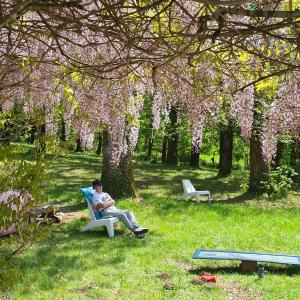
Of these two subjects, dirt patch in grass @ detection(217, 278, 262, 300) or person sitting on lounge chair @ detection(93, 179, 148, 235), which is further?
person sitting on lounge chair @ detection(93, 179, 148, 235)

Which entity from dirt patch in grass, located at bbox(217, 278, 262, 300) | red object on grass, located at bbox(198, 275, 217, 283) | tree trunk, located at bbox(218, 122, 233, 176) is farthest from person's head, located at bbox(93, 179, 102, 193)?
tree trunk, located at bbox(218, 122, 233, 176)

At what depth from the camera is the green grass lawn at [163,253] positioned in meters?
5.45

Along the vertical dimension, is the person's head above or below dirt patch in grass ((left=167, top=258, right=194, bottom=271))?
Answer: above

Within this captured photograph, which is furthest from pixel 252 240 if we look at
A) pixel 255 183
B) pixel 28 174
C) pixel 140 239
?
pixel 28 174

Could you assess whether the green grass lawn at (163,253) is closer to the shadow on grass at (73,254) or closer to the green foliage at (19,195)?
the shadow on grass at (73,254)

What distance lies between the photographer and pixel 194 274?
6121 millimetres

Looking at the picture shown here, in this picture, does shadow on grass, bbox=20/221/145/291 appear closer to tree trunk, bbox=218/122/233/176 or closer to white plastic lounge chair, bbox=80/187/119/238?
white plastic lounge chair, bbox=80/187/119/238

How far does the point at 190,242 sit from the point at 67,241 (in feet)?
5.85

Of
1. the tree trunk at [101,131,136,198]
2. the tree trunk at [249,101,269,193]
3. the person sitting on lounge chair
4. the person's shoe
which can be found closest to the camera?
the person's shoe

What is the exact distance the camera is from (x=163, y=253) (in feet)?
22.9

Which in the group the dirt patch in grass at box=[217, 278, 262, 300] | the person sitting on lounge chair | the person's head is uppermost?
the person's head

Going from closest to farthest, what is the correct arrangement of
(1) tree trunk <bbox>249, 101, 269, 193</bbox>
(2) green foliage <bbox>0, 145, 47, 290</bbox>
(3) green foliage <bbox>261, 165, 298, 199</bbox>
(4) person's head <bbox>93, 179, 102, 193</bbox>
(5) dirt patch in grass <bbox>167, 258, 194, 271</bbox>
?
(2) green foliage <bbox>0, 145, 47, 290</bbox> → (5) dirt patch in grass <bbox>167, 258, 194, 271</bbox> → (4) person's head <bbox>93, 179, 102, 193</bbox> → (3) green foliage <bbox>261, 165, 298, 199</bbox> → (1) tree trunk <bbox>249, 101, 269, 193</bbox>

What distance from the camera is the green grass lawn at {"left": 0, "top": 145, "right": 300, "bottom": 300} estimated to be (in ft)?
17.9

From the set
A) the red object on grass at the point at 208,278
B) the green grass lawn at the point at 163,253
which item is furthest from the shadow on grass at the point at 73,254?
the red object on grass at the point at 208,278
